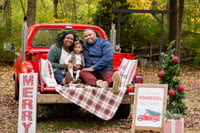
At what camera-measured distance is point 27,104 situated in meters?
5.06

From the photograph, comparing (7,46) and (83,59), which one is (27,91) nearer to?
(83,59)

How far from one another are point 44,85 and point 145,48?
14765 mm

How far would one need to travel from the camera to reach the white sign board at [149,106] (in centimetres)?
533

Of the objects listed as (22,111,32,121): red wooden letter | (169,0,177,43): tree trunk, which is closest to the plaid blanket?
(22,111,32,121): red wooden letter

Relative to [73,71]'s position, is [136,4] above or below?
above

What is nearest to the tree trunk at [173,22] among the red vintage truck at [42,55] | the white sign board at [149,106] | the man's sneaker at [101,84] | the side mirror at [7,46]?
the red vintage truck at [42,55]

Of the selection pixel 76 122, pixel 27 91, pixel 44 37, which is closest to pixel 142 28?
pixel 44 37

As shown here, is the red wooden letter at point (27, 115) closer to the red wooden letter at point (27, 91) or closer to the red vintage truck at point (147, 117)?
the red wooden letter at point (27, 91)

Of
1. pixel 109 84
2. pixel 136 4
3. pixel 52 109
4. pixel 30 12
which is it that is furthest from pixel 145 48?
pixel 109 84

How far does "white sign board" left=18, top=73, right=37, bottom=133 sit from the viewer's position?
198 inches

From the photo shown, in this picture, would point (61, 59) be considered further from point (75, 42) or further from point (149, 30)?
point (149, 30)

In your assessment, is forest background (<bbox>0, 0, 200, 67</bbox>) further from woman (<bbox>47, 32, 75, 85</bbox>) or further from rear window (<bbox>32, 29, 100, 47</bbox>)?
woman (<bbox>47, 32, 75, 85</bbox>)

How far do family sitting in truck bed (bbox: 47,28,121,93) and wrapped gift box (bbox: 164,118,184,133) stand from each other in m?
1.38

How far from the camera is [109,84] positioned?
6.16 meters
